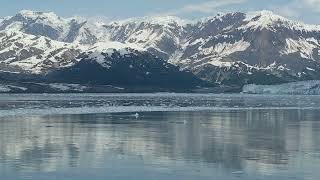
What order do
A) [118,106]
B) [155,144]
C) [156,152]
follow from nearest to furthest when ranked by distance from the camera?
[156,152]
[155,144]
[118,106]

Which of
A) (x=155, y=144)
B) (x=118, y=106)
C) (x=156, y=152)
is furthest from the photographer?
(x=118, y=106)

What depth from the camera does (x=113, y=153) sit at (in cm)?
3762

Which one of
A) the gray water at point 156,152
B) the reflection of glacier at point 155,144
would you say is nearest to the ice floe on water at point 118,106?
the reflection of glacier at point 155,144

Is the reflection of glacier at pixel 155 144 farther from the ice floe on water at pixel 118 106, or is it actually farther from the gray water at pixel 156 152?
the ice floe on water at pixel 118 106

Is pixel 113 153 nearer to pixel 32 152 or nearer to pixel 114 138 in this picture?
pixel 32 152

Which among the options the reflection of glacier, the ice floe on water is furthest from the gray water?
the ice floe on water

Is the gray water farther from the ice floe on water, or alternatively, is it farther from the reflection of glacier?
the ice floe on water

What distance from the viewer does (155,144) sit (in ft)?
140

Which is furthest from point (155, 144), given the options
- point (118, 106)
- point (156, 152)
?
point (118, 106)

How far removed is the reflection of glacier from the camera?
112 ft

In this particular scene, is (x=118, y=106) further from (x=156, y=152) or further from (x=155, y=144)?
(x=156, y=152)

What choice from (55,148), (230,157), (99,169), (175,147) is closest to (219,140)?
(175,147)

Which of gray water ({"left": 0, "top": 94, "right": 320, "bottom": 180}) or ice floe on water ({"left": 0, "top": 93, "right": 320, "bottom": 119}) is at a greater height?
ice floe on water ({"left": 0, "top": 93, "right": 320, "bottom": 119})

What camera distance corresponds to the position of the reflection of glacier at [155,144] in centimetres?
3400
